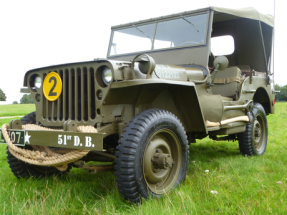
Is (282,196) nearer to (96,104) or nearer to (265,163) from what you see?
(265,163)

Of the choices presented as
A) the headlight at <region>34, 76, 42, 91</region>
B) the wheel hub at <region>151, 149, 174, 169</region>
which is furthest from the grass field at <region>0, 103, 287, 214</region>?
the headlight at <region>34, 76, 42, 91</region>

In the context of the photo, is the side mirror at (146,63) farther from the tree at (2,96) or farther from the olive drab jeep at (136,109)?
the tree at (2,96)

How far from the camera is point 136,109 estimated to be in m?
2.83

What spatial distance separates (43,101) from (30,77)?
1.11ft

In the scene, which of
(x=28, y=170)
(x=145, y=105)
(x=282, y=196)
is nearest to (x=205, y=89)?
(x=145, y=105)

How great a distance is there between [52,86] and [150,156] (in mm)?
1250

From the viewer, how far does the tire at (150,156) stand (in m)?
2.29

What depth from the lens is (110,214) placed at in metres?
2.21

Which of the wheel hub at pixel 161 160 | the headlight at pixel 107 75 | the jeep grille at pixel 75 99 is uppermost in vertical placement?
the headlight at pixel 107 75

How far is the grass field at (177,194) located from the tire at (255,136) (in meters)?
0.68

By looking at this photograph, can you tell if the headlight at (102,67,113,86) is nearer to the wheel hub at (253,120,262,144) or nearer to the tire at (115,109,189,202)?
the tire at (115,109,189,202)

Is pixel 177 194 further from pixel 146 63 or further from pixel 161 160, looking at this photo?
pixel 146 63

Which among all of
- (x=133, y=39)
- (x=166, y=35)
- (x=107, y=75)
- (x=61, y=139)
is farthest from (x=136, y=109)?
(x=133, y=39)

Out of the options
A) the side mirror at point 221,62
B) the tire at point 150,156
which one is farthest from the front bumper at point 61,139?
the side mirror at point 221,62
